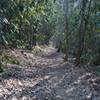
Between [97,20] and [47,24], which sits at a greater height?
[97,20]

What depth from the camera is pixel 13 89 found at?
426 inches

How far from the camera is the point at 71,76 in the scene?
586 inches

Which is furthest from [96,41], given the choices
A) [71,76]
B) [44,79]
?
[44,79]

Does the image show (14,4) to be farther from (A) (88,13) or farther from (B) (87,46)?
(B) (87,46)

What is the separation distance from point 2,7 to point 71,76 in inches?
206

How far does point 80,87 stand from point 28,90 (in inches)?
97.8

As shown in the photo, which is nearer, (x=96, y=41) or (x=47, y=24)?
(x=96, y=41)

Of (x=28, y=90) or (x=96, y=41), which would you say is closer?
(x=28, y=90)

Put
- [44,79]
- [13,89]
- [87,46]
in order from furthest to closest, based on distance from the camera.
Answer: [87,46] < [44,79] < [13,89]

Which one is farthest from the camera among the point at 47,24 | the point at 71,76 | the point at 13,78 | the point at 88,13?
the point at 47,24

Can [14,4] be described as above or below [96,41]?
above

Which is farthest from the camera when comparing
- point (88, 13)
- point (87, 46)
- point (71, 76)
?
point (87, 46)

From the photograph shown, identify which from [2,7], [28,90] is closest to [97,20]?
[28,90]

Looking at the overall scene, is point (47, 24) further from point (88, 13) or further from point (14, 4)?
point (14, 4)
